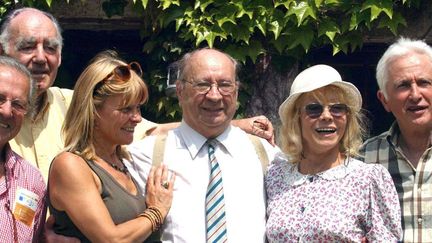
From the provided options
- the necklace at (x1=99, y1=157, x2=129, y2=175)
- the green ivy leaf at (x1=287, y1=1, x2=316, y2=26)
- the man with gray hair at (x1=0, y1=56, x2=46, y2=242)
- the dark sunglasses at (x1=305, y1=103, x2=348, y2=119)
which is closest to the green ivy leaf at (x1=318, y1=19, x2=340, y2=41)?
the green ivy leaf at (x1=287, y1=1, x2=316, y2=26)

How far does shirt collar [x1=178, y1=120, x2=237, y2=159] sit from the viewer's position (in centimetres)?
441

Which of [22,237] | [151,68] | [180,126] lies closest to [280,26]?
[151,68]

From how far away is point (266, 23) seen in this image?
19.6 feet

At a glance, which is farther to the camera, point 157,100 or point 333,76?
point 157,100

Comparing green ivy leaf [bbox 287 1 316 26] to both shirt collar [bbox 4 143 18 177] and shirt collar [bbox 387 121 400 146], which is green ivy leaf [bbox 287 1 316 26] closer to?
shirt collar [bbox 387 121 400 146]

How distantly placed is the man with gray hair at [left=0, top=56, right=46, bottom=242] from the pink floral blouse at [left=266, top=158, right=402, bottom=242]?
1.11 meters

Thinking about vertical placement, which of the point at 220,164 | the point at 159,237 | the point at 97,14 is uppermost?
the point at 97,14

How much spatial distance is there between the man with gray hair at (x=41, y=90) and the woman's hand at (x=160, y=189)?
0.48 m

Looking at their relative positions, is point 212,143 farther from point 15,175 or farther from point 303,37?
point 303,37

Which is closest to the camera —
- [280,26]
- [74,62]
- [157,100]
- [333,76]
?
[333,76]

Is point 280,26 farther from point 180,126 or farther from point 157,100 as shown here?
point 180,126

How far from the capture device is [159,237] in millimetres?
4188

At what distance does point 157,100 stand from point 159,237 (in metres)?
2.30

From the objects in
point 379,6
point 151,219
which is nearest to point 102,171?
point 151,219
